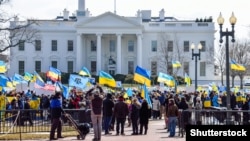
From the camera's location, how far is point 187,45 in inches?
3907

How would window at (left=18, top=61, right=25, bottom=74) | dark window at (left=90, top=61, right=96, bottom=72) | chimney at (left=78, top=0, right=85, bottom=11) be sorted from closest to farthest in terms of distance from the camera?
1. dark window at (left=90, top=61, right=96, bottom=72)
2. window at (left=18, top=61, right=25, bottom=74)
3. chimney at (left=78, top=0, right=85, bottom=11)

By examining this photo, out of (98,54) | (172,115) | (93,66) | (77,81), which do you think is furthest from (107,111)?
(93,66)

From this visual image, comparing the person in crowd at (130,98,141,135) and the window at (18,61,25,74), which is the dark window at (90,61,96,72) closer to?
the window at (18,61,25,74)

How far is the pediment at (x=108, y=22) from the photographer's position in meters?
95.0

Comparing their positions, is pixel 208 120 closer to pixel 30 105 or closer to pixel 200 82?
pixel 30 105

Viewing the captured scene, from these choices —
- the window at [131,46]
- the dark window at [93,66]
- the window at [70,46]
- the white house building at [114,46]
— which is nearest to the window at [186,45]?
the white house building at [114,46]

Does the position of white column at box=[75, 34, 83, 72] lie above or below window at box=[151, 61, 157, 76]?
above

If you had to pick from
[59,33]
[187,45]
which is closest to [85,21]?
[59,33]

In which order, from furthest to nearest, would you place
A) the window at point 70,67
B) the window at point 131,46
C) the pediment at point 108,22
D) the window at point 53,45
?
the window at point 131,46 → the window at point 53,45 → the window at point 70,67 → the pediment at point 108,22

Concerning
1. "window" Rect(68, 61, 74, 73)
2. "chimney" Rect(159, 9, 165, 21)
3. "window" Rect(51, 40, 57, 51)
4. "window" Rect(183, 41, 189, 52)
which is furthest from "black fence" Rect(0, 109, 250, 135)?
"chimney" Rect(159, 9, 165, 21)

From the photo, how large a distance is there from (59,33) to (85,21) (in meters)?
6.39

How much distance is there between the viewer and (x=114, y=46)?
3890 inches

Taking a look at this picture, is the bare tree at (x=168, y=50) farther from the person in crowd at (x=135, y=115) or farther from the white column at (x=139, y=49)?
the person in crowd at (x=135, y=115)

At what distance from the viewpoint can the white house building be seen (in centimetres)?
9525
